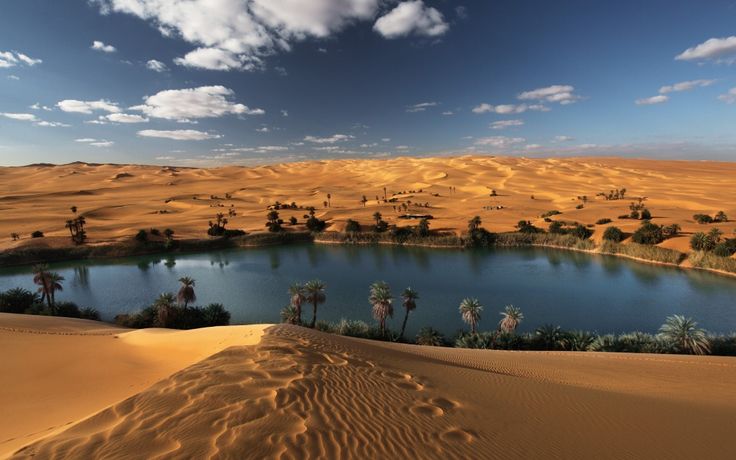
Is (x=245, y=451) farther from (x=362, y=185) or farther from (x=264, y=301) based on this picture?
(x=362, y=185)

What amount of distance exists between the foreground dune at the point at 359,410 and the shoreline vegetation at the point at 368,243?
35.0 metres

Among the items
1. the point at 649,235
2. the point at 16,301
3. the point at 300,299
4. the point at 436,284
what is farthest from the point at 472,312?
the point at 16,301

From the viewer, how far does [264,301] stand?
3108 cm

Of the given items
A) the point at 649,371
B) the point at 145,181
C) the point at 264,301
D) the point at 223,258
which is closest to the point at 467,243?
the point at 264,301

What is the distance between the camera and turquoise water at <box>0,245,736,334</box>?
88.5 ft

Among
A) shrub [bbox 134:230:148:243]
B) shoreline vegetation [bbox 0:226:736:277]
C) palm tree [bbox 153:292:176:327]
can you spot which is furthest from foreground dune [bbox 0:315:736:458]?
shrub [bbox 134:230:148:243]

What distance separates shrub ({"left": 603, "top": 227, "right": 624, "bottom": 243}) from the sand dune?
4.63 metres

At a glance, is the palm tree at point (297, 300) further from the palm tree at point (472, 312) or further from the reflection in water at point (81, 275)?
the reflection in water at point (81, 275)

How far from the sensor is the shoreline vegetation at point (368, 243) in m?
39.2

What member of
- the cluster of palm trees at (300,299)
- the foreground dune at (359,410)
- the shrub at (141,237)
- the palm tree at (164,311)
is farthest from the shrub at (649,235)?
the shrub at (141,237)

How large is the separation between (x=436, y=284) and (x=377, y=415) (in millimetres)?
29980

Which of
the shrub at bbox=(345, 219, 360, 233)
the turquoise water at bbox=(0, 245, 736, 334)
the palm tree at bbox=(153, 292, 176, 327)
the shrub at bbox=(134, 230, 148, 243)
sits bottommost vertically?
the turquoise water at bbox=(0, 245, 736, 334)

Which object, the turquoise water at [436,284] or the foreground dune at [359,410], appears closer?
the foreground dune at [359,410]

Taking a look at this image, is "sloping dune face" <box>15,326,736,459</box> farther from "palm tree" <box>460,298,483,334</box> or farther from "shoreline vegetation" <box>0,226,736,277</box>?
"shoreline vegetation" <box>0,226,736,277</box>
